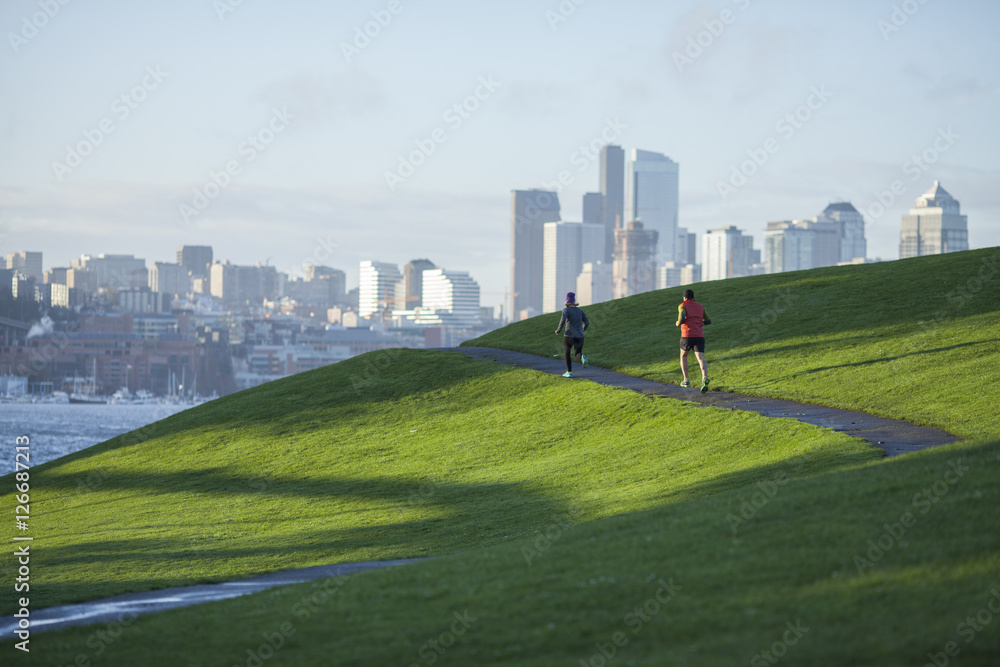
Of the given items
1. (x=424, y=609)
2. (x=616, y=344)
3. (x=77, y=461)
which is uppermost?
(x=616, y=344)

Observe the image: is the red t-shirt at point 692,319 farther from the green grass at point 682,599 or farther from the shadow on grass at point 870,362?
the green grass at point 682,599

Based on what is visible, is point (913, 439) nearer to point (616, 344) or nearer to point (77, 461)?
point (616, 344)

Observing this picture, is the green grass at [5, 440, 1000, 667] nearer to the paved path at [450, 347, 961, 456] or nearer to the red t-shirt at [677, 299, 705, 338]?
the paved path at [450, 347, 961, 456]

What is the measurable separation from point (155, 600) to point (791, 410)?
14588mm

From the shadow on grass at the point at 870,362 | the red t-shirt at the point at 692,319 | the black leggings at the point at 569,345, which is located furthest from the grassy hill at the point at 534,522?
the red t-shirt at the point at 692,319

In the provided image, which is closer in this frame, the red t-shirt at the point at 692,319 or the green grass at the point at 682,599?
the green grass at the point at 682,599

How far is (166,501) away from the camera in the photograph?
24000mm

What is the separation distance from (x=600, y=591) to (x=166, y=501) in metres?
18.0

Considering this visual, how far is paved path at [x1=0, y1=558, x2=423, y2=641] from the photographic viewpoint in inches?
428

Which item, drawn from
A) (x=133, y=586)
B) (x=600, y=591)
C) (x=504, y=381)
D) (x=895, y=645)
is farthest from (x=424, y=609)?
(x=504, y=381)

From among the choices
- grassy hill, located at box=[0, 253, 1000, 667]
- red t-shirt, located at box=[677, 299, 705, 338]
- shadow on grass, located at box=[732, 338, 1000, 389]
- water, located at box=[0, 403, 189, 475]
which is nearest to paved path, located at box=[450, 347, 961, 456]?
grassy hill, located at box=[0, 253, 1000, 667]

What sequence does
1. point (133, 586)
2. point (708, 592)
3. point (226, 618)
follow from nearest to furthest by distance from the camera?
point (708, 592) → point (226, 618) → point (133, 586)

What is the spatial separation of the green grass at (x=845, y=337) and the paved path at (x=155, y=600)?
38.8 ft

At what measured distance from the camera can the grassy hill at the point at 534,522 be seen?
8109mm
